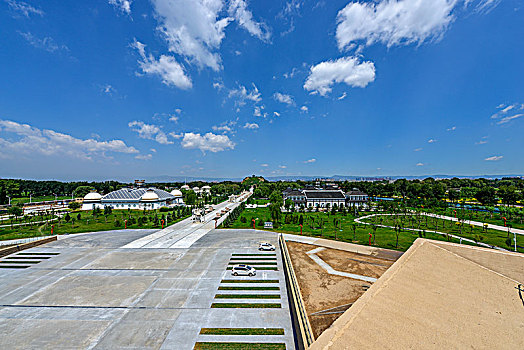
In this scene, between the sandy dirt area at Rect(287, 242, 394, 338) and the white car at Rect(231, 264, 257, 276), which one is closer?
the sandy dirt area at Rect(287, 242, 394, 338)

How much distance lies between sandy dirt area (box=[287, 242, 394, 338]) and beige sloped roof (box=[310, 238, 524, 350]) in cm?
697

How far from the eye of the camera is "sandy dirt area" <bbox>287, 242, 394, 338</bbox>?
45.4 feet

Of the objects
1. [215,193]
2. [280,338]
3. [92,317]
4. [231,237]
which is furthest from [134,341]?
[215,193]

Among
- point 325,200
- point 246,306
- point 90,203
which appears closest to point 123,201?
point 90,203

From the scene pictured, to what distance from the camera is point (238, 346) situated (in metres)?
11.8

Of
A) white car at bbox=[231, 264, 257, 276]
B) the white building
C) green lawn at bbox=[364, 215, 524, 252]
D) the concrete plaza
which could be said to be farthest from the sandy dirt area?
the white building

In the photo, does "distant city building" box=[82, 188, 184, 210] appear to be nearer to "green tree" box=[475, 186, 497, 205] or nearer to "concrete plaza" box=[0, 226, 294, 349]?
"concrete plaza" box=[0, 226, 294, 349]

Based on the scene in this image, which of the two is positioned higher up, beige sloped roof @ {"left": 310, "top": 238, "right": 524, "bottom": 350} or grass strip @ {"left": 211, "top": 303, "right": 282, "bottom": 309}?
beige sloped roof @ {"left": 310, "top": 238, "right": 524, "bottom": 350}

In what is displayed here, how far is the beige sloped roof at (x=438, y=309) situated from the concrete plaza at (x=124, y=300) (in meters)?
7.95

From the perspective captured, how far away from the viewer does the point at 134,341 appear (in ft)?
39.8

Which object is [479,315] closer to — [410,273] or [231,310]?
[410,273]

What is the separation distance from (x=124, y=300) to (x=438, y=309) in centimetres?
1860

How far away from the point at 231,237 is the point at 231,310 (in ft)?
60.8

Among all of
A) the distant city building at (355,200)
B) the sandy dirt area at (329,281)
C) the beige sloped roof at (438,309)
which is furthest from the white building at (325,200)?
the beige sloped roof at (438,309)
